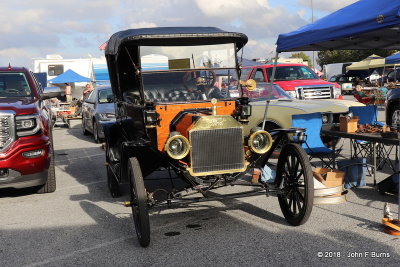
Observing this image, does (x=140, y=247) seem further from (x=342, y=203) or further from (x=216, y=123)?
(x=342, y=203)

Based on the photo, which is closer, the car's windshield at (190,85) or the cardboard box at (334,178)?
the car's windshield at (190,85)

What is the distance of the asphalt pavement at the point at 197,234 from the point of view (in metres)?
4.40

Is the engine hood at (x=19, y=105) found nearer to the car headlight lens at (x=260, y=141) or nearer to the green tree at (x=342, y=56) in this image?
the car headlight lens at (x=260, y=141)

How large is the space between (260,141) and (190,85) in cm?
125

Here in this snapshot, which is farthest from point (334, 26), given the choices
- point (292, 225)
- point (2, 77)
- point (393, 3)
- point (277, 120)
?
point (2, 77)

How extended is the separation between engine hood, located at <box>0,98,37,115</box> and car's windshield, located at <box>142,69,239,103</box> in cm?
204

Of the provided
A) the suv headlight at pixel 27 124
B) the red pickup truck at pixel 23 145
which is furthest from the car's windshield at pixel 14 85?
the suv headlight at pixel 27 124

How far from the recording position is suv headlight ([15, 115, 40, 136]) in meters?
6.55

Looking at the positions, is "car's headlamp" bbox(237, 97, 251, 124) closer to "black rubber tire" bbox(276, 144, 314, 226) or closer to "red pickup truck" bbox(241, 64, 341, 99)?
"black rubber tire" bbox(276, 144, 314, 226)

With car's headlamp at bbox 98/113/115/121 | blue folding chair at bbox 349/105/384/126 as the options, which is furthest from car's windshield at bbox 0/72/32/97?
blue folding chair at bbox 349/105/384/126

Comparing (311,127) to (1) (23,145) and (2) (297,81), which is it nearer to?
(1) (23,145)

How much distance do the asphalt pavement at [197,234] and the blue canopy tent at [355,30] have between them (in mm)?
2297

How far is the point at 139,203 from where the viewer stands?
181 inches

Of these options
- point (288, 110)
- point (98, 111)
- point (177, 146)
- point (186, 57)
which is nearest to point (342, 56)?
point (98, 111)
